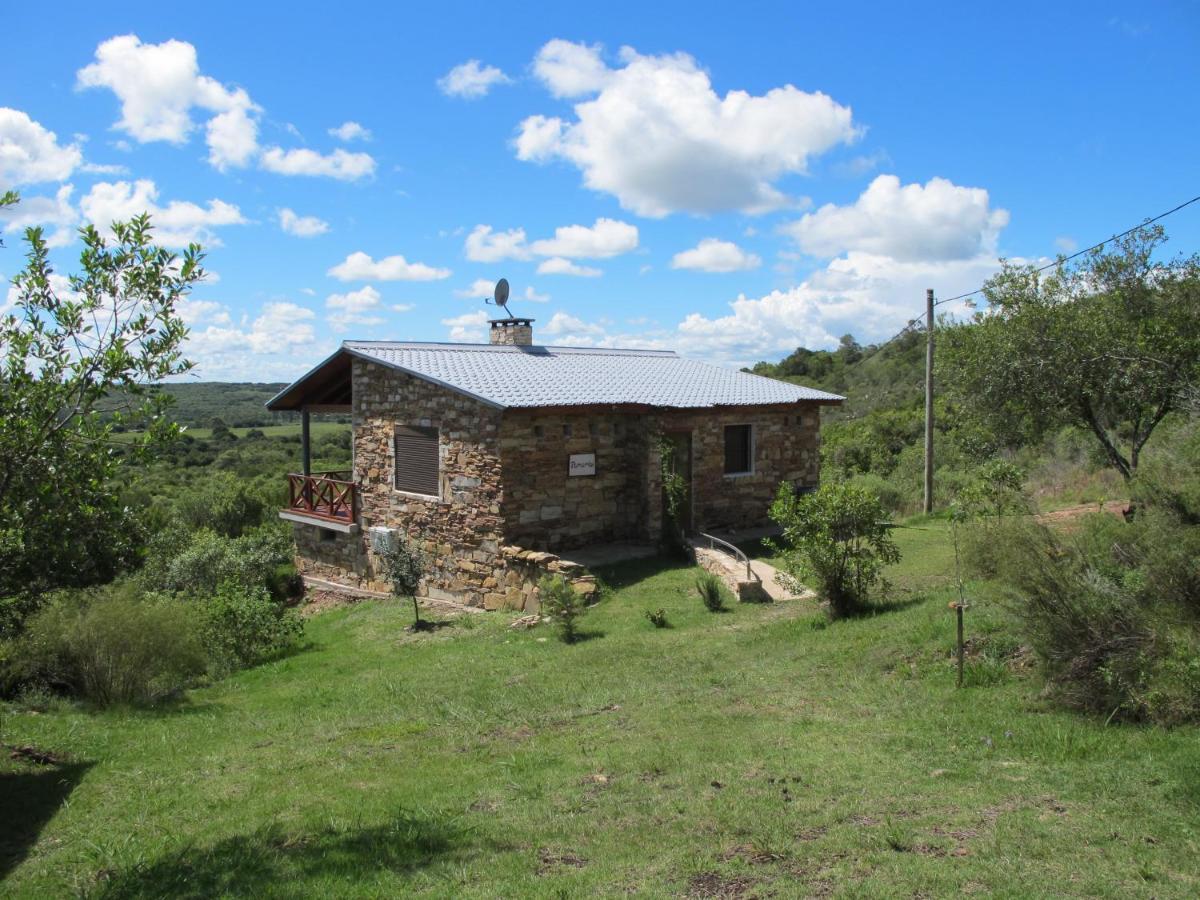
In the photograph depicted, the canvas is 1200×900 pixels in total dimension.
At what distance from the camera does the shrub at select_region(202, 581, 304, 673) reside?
13.3 metres

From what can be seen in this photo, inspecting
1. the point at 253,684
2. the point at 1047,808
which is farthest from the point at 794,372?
the point at 1047,808

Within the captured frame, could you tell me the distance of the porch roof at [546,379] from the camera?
15.6m

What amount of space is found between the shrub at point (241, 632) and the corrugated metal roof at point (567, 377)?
4.84 meters

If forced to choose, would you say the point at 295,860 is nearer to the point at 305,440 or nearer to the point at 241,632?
the point at 241,632

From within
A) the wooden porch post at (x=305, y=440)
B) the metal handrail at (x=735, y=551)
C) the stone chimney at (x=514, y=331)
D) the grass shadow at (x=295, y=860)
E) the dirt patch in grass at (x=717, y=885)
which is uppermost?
the stone chimney at (x=514, y=331)

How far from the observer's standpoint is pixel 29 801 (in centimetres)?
721

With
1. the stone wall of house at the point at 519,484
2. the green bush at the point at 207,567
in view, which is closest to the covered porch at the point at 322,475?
the stone wall of house at the point at 519,484

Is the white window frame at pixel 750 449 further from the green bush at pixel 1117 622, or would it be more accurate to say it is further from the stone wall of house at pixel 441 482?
the green bush at pixel 1117 622

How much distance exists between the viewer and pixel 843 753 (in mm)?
6523

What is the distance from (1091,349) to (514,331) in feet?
39.4

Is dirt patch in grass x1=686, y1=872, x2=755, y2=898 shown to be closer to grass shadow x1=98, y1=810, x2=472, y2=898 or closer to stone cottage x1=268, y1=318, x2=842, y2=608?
grass shadow x1=98, y1=810, x2=472, y2=898

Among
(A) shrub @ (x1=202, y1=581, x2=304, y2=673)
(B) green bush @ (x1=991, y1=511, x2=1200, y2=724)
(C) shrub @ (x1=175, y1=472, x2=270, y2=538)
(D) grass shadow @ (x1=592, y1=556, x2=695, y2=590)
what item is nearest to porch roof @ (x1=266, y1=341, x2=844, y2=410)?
(D) grass shadow @ (x1=592, y1=556, x2=695, y2=590)

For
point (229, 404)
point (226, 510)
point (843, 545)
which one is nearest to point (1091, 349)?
point (843, 545)

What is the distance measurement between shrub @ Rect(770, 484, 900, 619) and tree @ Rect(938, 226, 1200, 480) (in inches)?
165
